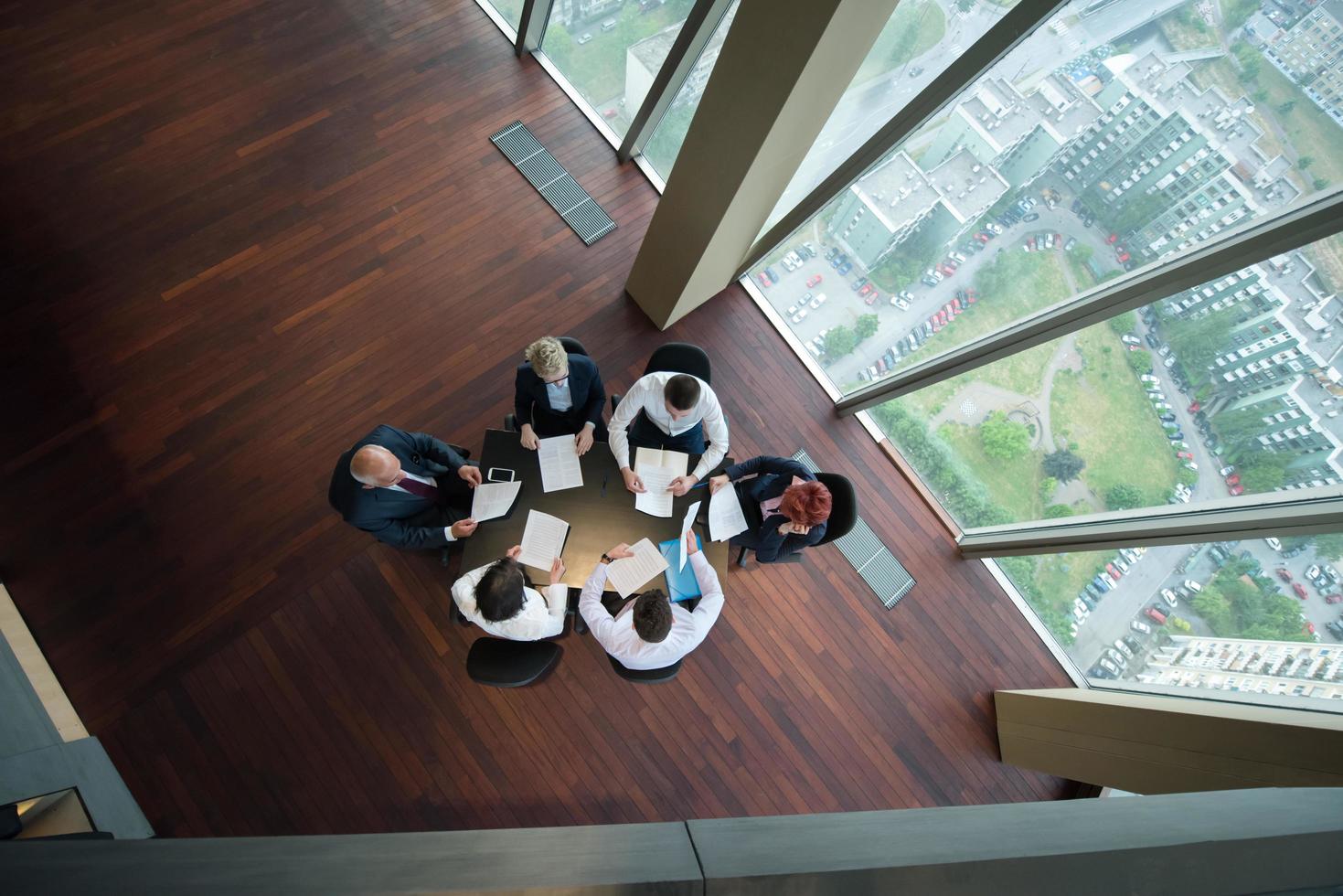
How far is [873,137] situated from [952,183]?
51cm

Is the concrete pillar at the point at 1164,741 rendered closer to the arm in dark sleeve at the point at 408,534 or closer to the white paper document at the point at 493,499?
the white paper document at the point at 493,499

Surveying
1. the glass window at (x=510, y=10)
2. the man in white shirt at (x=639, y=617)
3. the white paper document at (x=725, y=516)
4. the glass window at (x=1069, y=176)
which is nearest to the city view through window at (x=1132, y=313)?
the glass window at (x=1069, y=176)

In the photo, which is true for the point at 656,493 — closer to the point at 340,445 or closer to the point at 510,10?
the point at 340,445

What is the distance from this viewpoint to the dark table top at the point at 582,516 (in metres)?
3.20

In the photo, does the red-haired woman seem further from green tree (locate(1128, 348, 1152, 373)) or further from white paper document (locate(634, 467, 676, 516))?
green tree (locate(1128, 348, 1152, 373))

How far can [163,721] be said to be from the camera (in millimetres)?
3850

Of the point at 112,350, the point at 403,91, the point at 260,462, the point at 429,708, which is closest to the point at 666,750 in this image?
the point at 429,708

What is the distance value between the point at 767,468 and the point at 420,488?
195 cm

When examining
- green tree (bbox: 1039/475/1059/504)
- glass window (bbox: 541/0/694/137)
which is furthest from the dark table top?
glass window (bbox: 541/0/694/137)

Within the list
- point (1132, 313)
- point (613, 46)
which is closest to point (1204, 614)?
point (1132, 313)

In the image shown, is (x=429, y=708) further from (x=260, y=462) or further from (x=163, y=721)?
(x=260, y=462)

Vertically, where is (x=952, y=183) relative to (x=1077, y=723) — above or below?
above

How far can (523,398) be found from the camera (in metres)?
3.79

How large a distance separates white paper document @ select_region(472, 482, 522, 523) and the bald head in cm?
42
